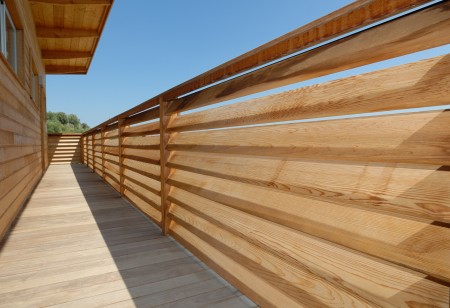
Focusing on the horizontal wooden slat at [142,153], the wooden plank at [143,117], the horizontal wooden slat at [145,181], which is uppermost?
the wooden plank at [143,117]

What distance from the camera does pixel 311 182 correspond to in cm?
133

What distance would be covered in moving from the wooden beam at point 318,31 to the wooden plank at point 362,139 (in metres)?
0.35

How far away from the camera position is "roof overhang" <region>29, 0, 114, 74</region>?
233 inches

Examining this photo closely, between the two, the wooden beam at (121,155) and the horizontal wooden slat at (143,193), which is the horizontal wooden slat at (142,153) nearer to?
the wooden beam at (121,155)

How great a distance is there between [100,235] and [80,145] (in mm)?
11021

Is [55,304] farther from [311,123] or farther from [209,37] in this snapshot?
[209,37]

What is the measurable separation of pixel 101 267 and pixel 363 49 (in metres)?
2.29

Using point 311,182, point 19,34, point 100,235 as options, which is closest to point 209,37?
point 19,34

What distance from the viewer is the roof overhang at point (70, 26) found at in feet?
19.5

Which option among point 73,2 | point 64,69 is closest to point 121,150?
point 73,2

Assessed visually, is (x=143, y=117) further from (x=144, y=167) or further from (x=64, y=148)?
(x=64, y=148)

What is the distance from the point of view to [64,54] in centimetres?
901

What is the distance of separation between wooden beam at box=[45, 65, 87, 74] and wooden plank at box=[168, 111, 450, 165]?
35.4 ft

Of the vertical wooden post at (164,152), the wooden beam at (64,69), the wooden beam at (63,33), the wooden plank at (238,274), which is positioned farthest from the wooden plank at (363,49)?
the wooden beam at (64,69)
